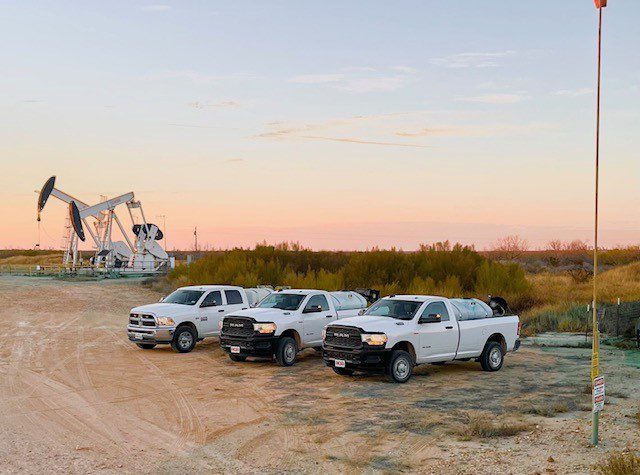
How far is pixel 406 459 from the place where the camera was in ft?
36.2

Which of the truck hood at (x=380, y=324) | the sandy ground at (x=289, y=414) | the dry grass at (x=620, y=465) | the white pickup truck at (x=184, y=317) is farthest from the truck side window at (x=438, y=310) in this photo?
the white pickup truck at (x=184, y=317)

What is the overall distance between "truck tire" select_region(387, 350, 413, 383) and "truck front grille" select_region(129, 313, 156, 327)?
8.26m

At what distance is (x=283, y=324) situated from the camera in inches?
790

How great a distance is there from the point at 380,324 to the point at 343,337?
2.80 ft

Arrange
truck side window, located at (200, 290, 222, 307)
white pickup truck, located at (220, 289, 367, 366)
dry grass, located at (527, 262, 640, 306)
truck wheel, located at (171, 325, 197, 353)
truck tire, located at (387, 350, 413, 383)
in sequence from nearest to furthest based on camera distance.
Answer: truck tire, located at (387, 350, 413, 383)
white pickup truck, located at (220, 289, 367, 366)
truck wheel, located at (171, 325, 197, 353)
truck side window, located at (200, 290, 222, 307)
dry grass, located at (527, 262, 640, 306)

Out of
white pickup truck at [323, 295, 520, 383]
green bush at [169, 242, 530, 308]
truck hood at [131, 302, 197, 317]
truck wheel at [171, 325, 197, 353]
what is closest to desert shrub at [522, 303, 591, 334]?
green bush at [169, 242, 530, 308]

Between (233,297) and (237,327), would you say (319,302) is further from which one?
(233,297)

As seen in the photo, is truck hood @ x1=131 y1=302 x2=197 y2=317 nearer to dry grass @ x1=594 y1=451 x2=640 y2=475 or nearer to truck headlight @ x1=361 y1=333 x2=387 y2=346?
truck headlight @ x1=361 y1=333 x2=387 y2=346

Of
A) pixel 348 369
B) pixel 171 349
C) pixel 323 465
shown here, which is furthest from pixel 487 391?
pixel 171 349

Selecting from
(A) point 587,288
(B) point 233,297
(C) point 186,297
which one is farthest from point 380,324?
(A) point 587,288

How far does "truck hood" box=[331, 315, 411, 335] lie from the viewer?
56.3ft

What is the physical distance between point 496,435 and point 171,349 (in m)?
13.7

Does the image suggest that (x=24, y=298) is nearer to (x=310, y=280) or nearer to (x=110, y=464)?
(x=310, y=280)

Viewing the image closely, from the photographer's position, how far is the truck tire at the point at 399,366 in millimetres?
17078
